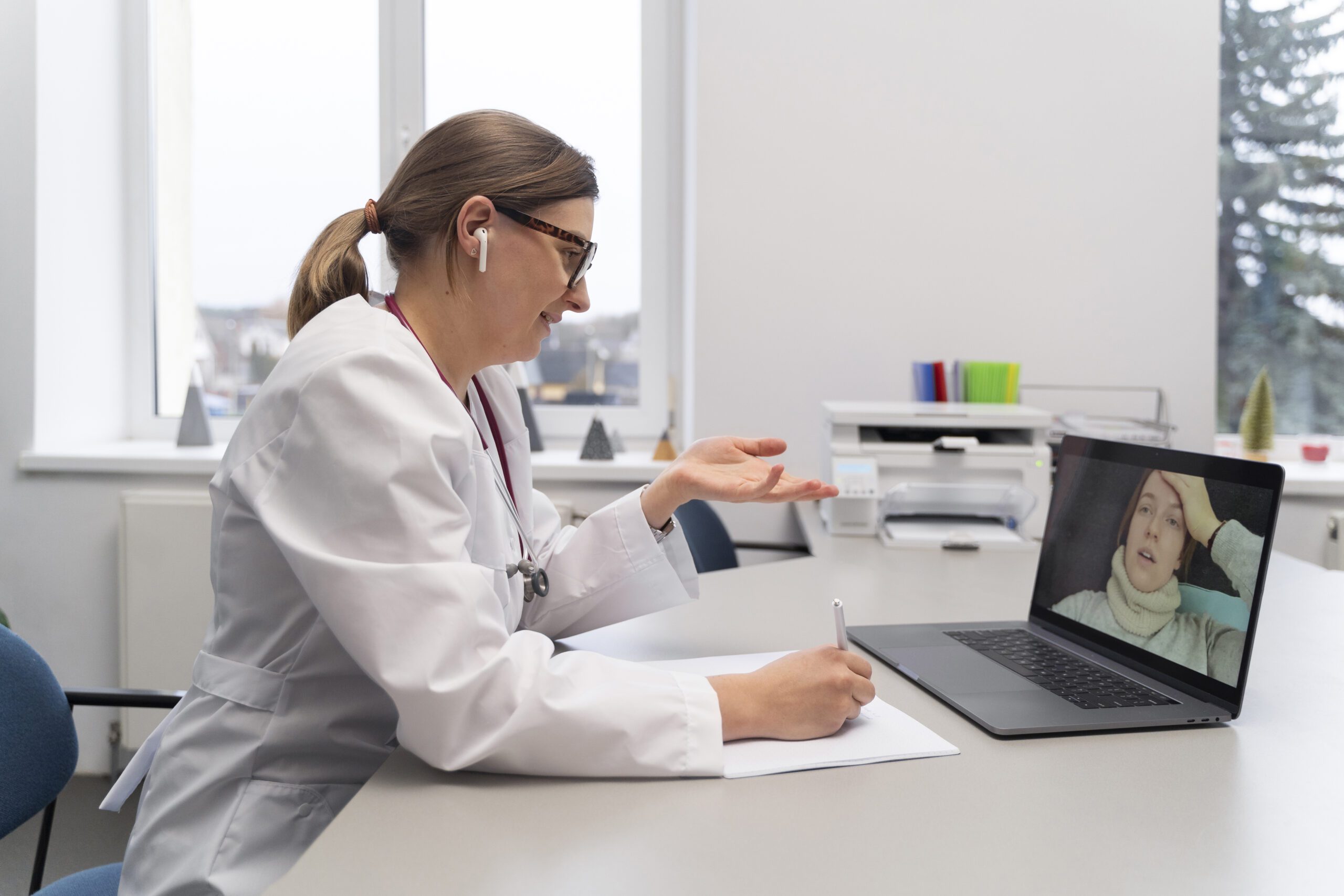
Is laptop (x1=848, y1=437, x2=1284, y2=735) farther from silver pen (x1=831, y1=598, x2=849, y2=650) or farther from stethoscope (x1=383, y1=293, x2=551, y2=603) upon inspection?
stethoscope (x1=383, y1=293, x2=551, y2=603)

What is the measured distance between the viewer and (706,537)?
2215 mm

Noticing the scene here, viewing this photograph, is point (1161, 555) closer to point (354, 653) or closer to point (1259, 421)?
point (354, 653)

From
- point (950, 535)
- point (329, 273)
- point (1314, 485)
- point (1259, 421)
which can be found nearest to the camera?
point (329, 273)

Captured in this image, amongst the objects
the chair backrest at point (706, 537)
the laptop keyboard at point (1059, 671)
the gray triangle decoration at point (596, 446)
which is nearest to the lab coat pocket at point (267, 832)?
the laptop keyboard at point (1059, 671)

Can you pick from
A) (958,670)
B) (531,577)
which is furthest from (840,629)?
(531,577)

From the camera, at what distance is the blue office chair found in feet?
3.90

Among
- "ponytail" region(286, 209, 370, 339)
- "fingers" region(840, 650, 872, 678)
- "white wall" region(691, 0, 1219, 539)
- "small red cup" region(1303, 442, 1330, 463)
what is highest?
"white wall" region(691, 0, 1219, 539)

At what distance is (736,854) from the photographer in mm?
682

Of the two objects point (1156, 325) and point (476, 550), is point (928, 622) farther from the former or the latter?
point (1156, 325)

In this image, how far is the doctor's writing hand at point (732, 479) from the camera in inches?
46.8

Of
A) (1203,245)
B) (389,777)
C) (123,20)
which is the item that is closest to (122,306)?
(123,20)

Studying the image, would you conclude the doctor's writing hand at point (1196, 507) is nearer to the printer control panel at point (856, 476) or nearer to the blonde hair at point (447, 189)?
the blonde hair at point (447, 189)

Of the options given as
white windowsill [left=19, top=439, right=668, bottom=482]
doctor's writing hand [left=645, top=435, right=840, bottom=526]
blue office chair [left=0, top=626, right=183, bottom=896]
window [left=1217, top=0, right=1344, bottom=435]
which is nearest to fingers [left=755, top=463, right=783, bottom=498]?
doctor's writing hand [left=645, top=435, right=840, bottom=526]

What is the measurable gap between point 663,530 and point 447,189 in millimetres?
519
